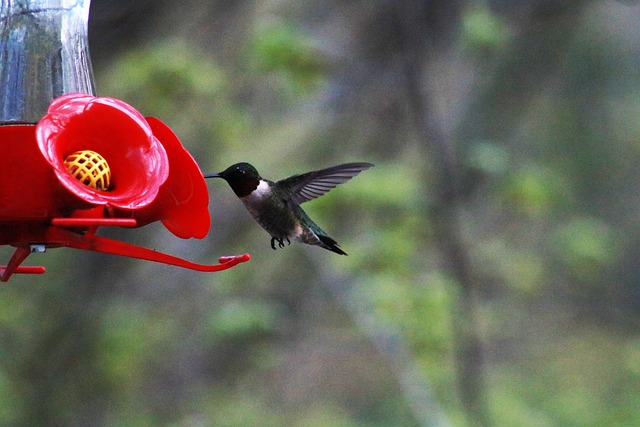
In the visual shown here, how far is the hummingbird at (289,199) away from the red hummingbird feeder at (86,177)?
0.81 metres

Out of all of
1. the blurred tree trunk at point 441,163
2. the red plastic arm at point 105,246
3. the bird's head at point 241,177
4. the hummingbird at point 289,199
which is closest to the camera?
the red plastic arm at point 105,246

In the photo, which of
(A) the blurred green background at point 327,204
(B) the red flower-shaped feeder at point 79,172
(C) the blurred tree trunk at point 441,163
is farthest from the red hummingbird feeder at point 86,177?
(C) the blurred tree trunk at point 441,163

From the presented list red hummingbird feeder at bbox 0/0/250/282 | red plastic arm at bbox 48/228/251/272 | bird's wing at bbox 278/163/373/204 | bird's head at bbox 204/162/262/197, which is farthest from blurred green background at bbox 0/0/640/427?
red plastic arm at bbox 48/228/251/272

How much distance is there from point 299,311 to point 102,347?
1.35m

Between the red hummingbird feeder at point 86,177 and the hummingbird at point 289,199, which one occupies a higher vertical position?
the hummingbird at point 289,199

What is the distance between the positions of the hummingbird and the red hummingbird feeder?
0.81m

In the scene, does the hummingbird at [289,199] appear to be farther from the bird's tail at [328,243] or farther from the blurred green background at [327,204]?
the blurred green background at [327,204]

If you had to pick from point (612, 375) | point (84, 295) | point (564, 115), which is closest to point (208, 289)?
point (84, 295)

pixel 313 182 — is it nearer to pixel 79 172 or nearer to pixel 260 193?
pixel 260 193

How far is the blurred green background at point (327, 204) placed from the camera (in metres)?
6.32

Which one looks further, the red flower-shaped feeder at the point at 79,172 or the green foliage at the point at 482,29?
the green foliage at the point at 482,29

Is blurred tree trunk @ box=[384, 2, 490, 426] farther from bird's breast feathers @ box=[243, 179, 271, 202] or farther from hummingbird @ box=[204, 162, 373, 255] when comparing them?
bird's breast feathers @ box=[243, 179, 271, 202]

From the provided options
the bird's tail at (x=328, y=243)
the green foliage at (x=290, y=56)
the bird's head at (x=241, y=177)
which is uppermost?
the green foliage at (x=290, y=56)

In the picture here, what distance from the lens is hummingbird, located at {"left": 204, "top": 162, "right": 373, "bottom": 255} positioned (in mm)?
A: 3713
